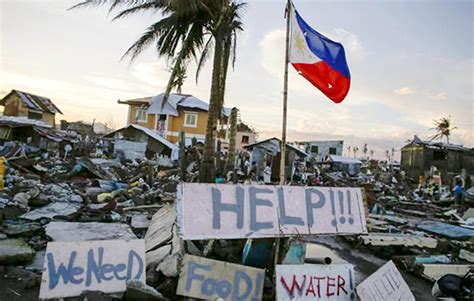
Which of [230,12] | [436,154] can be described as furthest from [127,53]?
[436,154]

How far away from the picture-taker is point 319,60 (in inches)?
232

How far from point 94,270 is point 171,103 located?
33015 millimetres

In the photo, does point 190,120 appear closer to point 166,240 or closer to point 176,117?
point 176,117

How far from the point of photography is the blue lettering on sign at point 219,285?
365 centimetres

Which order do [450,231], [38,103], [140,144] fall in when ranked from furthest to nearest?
[38,103] < [140,144] < [450,231]

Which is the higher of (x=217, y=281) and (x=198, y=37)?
(x=198, y=37)

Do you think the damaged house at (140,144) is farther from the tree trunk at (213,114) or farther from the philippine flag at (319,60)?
the philippine flag at (319,60)

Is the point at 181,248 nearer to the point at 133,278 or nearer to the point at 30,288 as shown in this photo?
the point at 133,278

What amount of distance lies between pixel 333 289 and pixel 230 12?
37.9ft

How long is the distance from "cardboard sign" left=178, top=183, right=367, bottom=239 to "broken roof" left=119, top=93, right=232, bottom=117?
30.1 metres

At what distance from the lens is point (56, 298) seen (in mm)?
3146

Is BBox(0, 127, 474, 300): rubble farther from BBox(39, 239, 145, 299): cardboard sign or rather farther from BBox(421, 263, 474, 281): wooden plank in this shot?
BBox(39, 239, 145, 299): cardboard sign

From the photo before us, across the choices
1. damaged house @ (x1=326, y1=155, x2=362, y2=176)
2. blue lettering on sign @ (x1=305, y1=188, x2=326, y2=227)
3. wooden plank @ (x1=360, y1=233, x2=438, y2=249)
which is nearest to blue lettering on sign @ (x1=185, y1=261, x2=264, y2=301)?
blue lettering on sign @ (x1=305, y1=188, x2=326, y2=227)

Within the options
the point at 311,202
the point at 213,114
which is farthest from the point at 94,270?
the point at 213,114
